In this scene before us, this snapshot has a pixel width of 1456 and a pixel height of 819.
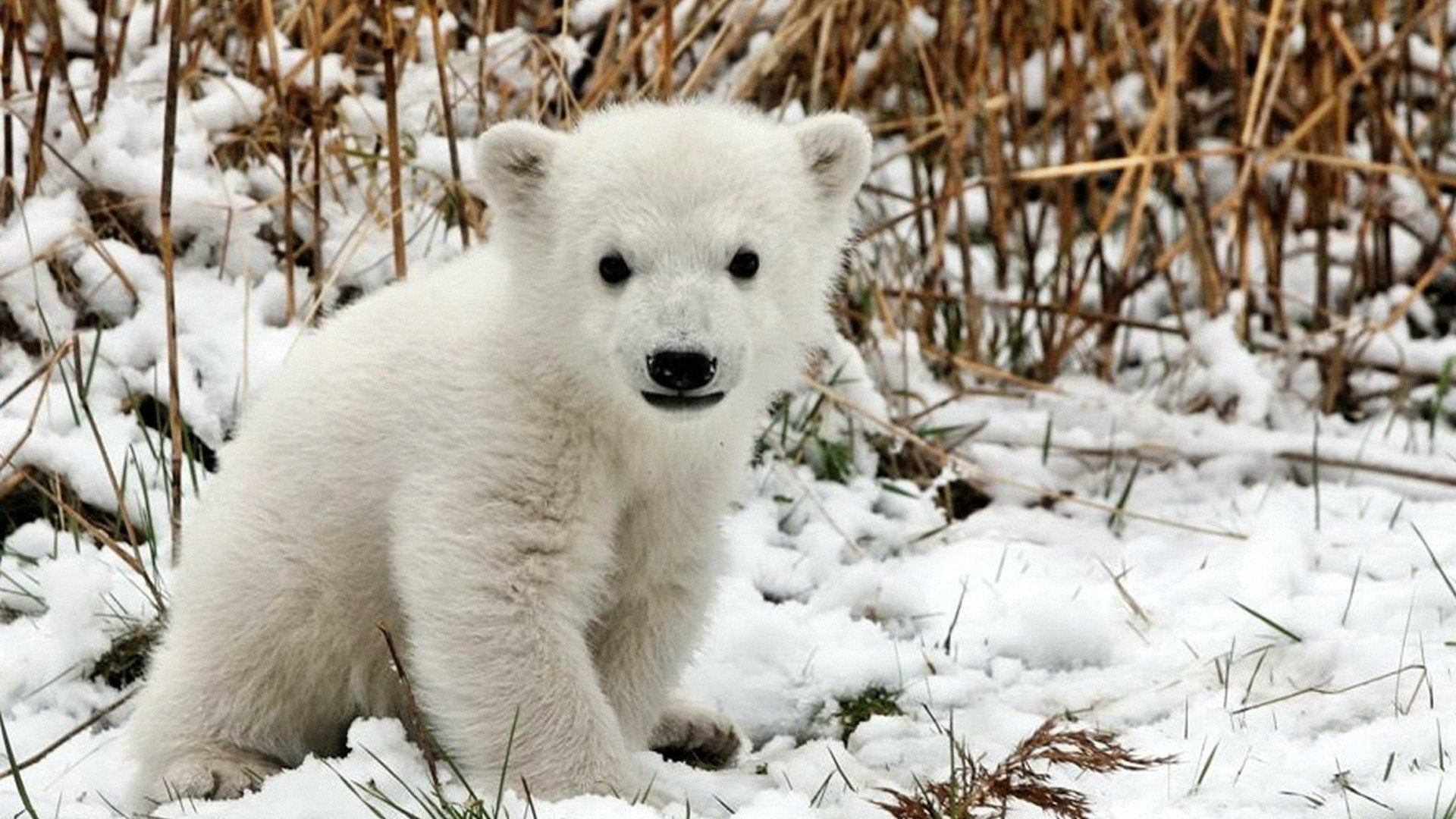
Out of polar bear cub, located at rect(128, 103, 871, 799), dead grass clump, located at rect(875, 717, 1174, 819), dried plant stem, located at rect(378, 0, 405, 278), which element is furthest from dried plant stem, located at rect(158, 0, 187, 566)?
dead grass clump, located at rect(875, 717, 1174, 819)

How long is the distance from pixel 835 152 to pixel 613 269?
631 mm

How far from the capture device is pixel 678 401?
3680 mm

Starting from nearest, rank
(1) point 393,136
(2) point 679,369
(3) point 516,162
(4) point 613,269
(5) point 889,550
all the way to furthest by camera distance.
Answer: (2) point 679,369
(4) point 613,269
(3) point 516,162
(1) point 393,136
(5) point 889,550

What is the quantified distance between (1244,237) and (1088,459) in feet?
4.06

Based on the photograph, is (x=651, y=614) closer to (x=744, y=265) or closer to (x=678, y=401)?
(x=678, y=401)

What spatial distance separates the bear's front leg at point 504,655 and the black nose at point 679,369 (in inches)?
15.8

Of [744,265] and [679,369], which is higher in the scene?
[744,265]

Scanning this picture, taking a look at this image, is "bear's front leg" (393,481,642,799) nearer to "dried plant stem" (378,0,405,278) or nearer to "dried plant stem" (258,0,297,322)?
"dried plant stem" (378,0,405,278)

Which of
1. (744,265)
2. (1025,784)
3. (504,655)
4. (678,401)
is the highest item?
(744,265)

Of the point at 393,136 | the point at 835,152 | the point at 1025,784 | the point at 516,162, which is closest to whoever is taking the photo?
the point at 1025,784

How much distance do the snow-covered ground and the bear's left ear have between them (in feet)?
2.86

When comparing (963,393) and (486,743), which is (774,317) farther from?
(963,393)

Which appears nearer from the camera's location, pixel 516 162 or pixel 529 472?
pixel 529 472

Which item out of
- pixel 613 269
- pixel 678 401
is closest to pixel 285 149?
pixel 613 269
